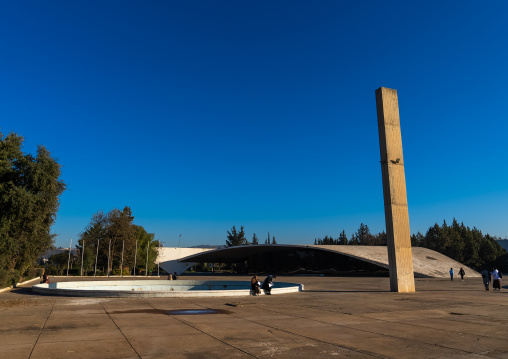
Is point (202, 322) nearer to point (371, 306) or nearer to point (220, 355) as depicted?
point (220, 355)

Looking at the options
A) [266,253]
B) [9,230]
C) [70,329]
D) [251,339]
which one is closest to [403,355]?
[251,339]

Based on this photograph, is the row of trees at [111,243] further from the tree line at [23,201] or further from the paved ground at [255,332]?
the paved ground at [255,332]

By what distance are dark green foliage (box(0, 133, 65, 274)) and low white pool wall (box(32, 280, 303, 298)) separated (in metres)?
5.35

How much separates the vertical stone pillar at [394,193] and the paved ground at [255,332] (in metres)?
9.52

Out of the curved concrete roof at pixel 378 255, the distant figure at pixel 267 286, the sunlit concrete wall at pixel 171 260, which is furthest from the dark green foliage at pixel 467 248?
the distant figure at pixel 267 286

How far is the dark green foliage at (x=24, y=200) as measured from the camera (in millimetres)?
29562

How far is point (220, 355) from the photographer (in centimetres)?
707

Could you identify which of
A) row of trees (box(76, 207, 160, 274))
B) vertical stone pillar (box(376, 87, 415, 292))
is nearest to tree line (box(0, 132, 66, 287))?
vertical stone pillar (box(376, 87, 415, 292))

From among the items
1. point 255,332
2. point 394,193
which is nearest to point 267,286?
point 394,193

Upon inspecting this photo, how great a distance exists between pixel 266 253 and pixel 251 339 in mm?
65987

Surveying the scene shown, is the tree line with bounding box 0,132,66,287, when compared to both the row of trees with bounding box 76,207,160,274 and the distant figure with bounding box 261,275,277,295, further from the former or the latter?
the row of trees with bounding box 76,207,160,274

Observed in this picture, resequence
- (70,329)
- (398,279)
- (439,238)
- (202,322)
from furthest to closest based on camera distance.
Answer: (439,238) → (398,279) → (202,322) → (70,329)

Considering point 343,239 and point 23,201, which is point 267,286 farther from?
point 343,239

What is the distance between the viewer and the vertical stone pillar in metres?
24.3
